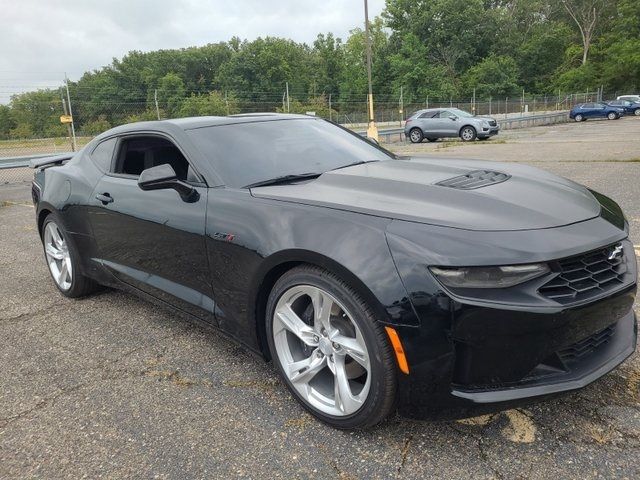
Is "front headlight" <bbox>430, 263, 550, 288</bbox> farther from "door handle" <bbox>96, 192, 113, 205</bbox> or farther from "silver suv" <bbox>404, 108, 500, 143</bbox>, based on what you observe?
"silver suv" <bbox>404, 108, 500, 143</bbox>

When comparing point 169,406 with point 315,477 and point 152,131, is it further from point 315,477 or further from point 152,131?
point 152,131

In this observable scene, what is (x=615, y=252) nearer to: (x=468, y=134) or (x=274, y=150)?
(x=274, y=150)

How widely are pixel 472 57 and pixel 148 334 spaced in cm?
7432

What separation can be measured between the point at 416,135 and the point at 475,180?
21.2 metres

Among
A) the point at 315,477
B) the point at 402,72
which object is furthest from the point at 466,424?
the point at 402,72

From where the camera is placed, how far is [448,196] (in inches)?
91.7

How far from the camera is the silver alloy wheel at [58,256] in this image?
4.18 meters

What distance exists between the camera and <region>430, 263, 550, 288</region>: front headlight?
73.7 inches

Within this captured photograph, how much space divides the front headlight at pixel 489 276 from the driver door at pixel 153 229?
139 centimetres

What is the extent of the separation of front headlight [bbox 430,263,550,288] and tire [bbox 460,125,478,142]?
20.7 m

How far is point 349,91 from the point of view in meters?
69.3

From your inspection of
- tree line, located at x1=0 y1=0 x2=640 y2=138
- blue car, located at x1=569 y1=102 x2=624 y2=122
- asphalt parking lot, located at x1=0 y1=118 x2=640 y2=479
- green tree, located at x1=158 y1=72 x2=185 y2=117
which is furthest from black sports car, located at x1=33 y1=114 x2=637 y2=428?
tree line, located at x1=0 y1=0 x2=640 y2=138

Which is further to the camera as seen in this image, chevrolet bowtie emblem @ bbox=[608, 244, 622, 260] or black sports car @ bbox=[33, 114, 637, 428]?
chevrolet bowtie emblem @ bbox=[608, 244, 622, 260]

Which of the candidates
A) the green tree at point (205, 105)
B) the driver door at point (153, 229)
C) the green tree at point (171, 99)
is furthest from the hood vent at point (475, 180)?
the green tree at point (171, 99)
